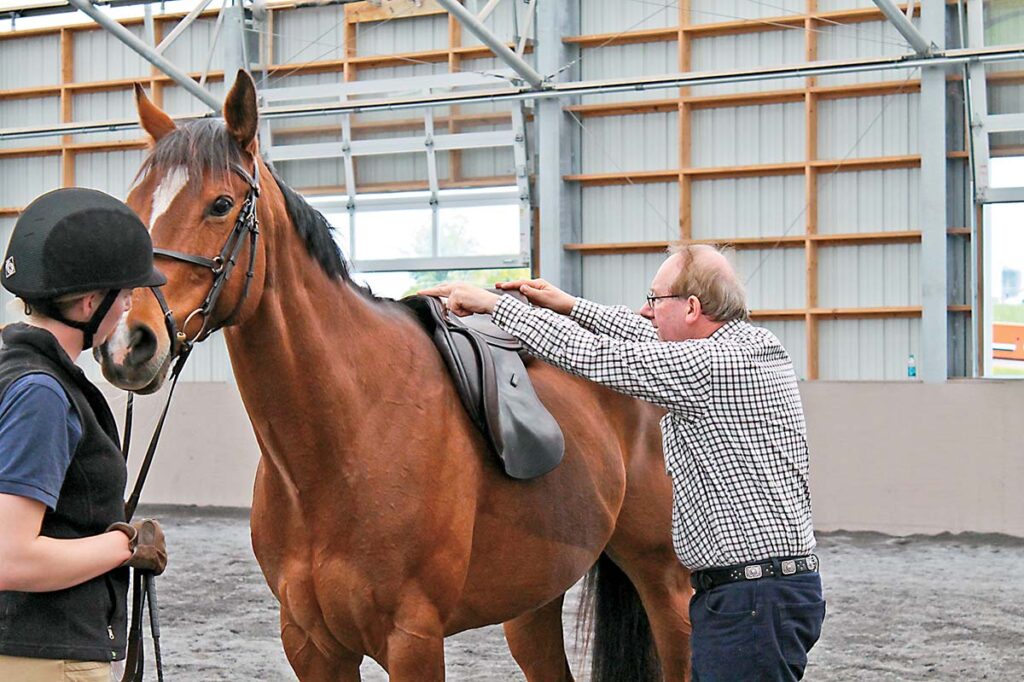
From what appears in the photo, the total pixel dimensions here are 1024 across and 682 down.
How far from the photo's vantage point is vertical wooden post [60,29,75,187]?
1341cm

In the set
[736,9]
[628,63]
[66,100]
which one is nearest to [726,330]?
[736,9]

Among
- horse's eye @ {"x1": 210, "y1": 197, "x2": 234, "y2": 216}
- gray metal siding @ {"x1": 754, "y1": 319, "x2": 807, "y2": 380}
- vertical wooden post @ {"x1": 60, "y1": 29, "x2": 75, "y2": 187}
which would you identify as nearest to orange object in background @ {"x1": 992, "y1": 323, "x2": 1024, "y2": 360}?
gray metal siding @ {"x1": 754, "y1": 319, "x2": 807, "y2": 380}

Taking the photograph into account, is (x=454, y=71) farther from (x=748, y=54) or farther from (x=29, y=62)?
(x=29, y=62)

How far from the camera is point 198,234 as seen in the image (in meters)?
2.31

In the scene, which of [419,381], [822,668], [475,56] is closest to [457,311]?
[419,381]

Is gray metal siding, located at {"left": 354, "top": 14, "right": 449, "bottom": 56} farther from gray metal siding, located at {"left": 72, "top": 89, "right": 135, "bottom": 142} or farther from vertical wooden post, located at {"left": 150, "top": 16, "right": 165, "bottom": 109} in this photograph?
gray metal siding, located at {"left": 72, "top": 89, "right": 135, "bottom": 142}

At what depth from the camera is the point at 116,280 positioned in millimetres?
1664

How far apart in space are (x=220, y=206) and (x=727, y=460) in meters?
1.13

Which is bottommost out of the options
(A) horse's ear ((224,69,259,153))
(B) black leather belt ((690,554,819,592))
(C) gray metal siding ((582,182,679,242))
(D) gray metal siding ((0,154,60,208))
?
(B) black leather belt ((690,554,819,592))

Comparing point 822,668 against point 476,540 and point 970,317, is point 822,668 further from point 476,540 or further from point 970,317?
point 970,317

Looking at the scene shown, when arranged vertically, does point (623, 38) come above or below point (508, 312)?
above

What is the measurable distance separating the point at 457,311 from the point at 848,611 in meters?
3.84

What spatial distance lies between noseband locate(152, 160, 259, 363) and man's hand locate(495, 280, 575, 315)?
78 centimetres

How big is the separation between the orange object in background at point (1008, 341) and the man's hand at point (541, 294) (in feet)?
27.5
